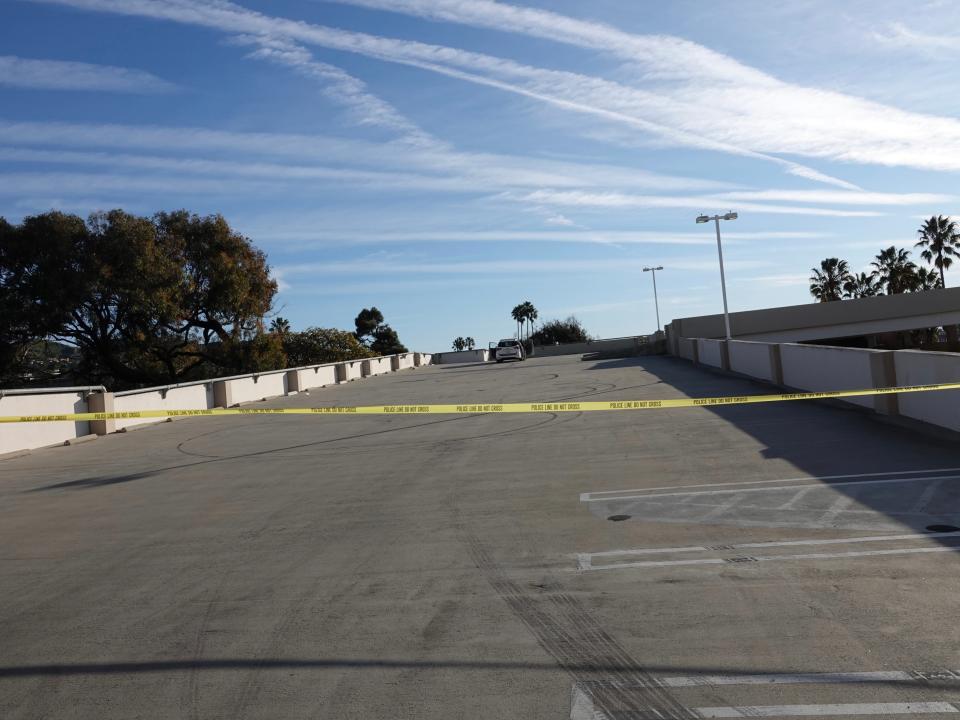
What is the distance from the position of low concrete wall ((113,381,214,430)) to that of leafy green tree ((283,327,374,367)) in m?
37.4

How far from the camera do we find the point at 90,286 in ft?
129

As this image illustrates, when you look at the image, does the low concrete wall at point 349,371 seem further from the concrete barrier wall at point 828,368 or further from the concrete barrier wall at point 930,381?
the concrete barrier wall at point 930,381

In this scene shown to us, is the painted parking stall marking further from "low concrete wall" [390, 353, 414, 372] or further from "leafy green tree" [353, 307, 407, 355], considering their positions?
"leafy green tree" [353, 307, 407, 355]

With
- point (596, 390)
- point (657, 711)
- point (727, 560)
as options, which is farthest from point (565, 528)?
point (596, 390)

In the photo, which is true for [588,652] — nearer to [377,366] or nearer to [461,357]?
[377,366]

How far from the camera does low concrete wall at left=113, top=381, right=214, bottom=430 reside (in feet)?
79.7

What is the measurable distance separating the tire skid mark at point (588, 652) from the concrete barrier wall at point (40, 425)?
1625 centimetres

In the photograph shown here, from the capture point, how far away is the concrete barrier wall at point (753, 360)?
25422mm

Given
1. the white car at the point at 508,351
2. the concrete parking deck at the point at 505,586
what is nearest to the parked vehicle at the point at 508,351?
the white car at the point at 508,351

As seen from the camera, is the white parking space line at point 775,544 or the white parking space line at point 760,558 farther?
the white parking space line at point 775,544

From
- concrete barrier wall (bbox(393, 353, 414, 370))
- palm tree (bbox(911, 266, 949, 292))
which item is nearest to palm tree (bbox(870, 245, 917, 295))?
palm tree (bbox(911, 266, 949, 292))

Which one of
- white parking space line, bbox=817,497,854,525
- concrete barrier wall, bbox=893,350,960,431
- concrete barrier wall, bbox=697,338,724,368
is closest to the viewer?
white parking space line, bbox=817,497,854,525

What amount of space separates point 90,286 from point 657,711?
4052 cm

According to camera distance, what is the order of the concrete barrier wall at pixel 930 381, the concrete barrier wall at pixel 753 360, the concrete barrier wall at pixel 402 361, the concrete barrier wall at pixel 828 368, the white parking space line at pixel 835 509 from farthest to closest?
the concrete barrier wall at pixel 402 361 < the concrete barrier wall at pixel 753 360 < the concrete barrier wall at pixel 828 368 < the concrete barrier wall at pixel 930 381 < the white parking space line at pixel 835 509
